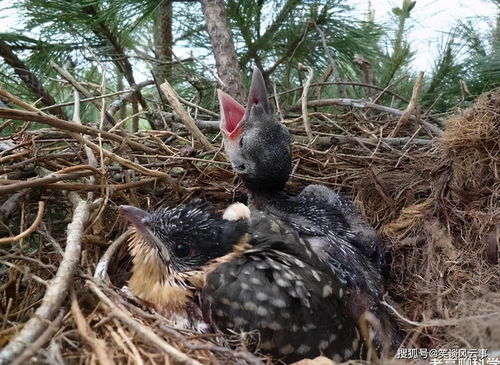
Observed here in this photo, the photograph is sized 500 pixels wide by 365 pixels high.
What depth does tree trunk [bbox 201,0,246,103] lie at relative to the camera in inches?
84.7

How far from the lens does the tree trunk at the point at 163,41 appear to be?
9.00ft

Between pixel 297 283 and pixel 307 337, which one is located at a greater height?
pixel 297 283

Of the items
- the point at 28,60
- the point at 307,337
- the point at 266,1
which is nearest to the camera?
the point at 307,337

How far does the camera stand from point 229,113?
1979 millimetres

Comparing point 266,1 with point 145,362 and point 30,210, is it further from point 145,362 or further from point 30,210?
point 145,362

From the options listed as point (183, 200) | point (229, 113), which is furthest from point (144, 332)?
point (229, 113)

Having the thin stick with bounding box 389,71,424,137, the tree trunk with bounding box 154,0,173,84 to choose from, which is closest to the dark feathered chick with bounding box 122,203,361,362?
the thin stick with bounding box 389,71,424,137

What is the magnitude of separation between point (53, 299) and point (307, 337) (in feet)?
1.93

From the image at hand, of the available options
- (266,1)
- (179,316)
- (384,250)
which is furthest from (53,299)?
(266,1)

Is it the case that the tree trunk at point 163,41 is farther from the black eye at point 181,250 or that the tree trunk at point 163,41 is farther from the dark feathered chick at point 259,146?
the black eye at point 181,250

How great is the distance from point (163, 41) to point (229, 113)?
116 centimetres

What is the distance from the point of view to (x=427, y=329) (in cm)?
130

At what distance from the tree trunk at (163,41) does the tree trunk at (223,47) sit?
2.00 ft

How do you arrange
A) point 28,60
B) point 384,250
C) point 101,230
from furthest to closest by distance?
1. point 28,60
2. point 384,250
3. point 101,230
